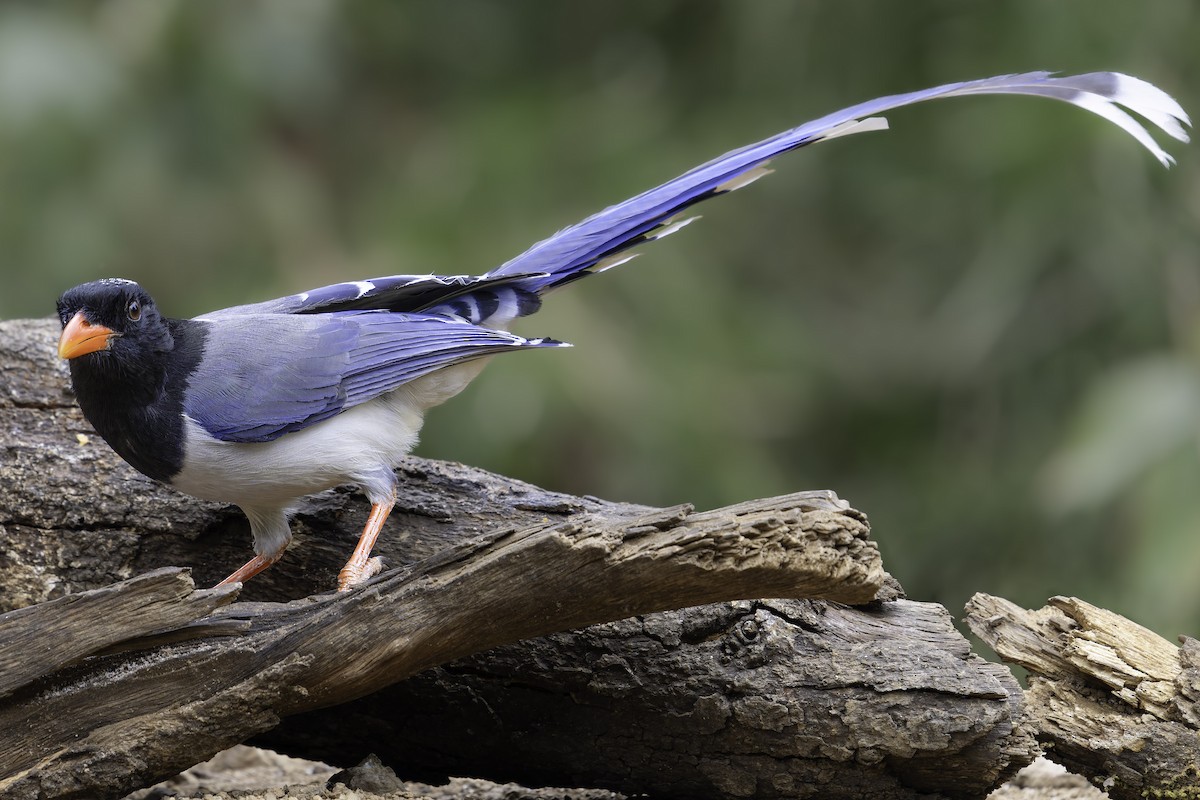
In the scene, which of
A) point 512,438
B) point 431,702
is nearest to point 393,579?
point 431,702

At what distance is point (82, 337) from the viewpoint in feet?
11.3

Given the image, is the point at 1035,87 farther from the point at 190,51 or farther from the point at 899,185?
the point at 190,51

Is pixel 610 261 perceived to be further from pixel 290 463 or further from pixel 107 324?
pixel 107 324

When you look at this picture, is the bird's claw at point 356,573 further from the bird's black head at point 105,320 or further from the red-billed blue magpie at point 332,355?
the bird's black head at point 105,320

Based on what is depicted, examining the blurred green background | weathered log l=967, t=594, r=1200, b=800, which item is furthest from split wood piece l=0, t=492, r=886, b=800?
the blurred green background

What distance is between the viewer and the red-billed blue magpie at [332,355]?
11.5 ft

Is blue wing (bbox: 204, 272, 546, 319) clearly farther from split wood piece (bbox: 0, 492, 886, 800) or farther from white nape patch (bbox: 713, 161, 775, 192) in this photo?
split wood piece (bbox: 0, 492, 886, 800)

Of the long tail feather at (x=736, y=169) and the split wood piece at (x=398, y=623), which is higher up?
the long tail feather at (x=736, y=169)

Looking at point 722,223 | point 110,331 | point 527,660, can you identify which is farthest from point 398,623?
point 722,223

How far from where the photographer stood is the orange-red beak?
11.2 feet

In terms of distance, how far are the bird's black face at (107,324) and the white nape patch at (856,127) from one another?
1901mm

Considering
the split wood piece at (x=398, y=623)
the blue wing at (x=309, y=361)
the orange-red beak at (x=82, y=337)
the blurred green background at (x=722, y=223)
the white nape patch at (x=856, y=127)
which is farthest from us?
the blurred green background at (x=722, y=223)

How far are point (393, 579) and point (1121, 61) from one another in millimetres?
5743

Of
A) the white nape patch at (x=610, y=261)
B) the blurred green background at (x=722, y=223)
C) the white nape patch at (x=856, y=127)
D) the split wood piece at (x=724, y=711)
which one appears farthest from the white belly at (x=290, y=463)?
the blurred green background at (x=722, y=223)
